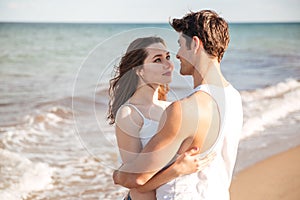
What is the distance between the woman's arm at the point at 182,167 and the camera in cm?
186

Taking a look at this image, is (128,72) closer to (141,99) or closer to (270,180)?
(141,99)

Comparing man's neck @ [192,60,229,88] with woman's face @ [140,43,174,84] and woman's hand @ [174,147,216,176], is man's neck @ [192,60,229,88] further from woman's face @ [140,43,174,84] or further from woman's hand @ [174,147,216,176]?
woman's hand @ [174,147,216,176]

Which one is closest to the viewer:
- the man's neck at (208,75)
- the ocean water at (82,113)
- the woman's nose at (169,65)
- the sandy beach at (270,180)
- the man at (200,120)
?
the man at (200,120)

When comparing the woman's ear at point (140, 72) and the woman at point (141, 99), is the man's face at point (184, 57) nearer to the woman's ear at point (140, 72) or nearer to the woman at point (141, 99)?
the woman at point (141, 99)

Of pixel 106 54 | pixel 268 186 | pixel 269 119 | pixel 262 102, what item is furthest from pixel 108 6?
pixel 106 54

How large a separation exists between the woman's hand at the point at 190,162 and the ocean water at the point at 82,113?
1.13 ft

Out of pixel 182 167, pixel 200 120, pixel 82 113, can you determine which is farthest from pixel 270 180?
pixel 200 120

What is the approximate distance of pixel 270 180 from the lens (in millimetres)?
3947

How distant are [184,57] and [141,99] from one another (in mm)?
257

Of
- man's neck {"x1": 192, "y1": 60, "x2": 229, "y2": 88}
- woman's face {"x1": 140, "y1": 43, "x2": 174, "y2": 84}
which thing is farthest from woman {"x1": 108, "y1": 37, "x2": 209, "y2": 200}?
man's neck {"x1": 192, "y1": 60, "x2": 229, "y2": 88}

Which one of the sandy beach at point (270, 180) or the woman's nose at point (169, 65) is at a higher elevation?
the woman's nose at point (169, 65)

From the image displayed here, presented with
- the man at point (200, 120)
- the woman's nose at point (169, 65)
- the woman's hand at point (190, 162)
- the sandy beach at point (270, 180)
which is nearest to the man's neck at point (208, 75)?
the man at point (200, 120)

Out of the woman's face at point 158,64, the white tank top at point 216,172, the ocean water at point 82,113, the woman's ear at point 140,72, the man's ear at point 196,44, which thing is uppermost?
the man's ear at point 196,44

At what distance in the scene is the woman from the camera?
6.20ft
